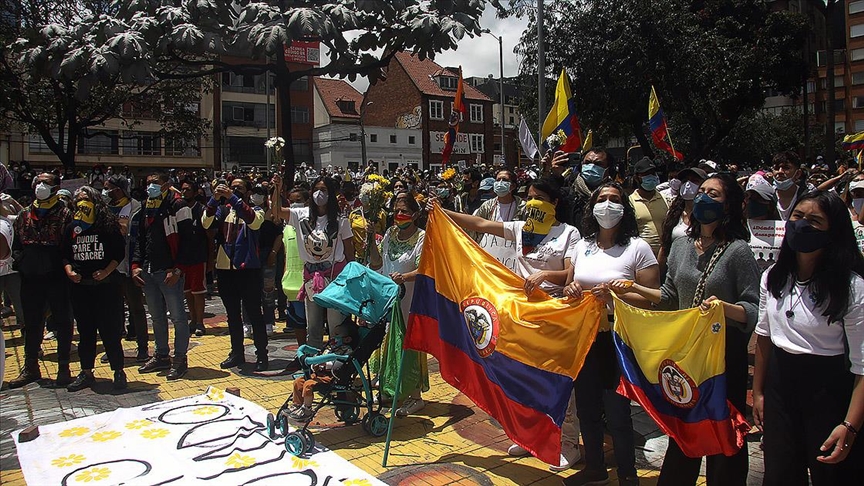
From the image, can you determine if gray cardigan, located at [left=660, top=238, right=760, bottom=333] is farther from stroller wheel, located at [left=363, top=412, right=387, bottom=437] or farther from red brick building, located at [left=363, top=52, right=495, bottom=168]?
red brick building, located at [left=363, top=52, right=495, bottom=168]

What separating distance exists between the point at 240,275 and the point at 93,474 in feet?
9.82

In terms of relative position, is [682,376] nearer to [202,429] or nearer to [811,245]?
[811,245]

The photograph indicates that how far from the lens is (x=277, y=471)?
4.52m

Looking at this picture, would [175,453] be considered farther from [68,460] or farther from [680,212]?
[680,212]

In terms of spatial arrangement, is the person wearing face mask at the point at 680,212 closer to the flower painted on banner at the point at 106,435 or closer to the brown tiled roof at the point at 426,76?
the flower painted on banner at the point at 106,435

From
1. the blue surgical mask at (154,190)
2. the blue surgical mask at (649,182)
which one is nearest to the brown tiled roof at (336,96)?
the blue surgical mask at (154,190)

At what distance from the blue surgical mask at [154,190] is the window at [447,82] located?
60.7 metres

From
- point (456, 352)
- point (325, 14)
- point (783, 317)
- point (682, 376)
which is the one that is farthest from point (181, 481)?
point (325, 14)

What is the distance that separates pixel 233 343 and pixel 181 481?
10.1ft

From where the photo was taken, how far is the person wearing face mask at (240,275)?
7164 millimetres

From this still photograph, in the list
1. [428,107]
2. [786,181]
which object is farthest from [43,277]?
[428,107]

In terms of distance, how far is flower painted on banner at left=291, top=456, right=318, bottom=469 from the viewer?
4.57 meters

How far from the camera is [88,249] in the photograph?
645cm

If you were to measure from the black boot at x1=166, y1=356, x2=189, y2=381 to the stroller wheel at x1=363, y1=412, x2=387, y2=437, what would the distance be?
8.97 feet
